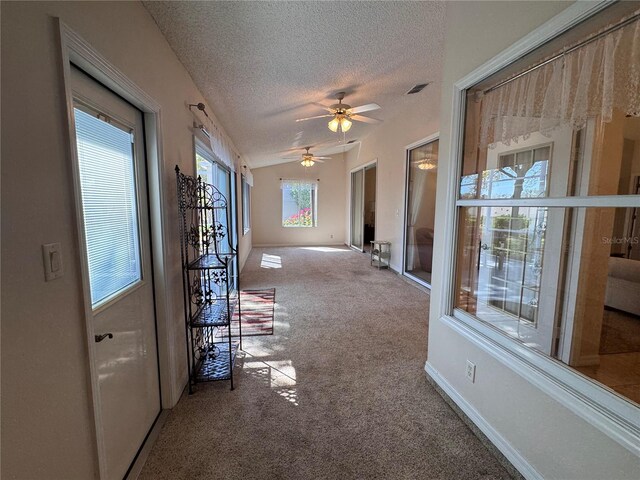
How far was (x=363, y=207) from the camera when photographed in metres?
7.75

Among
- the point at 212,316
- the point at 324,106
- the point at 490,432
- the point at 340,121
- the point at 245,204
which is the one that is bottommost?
the point at 490,432

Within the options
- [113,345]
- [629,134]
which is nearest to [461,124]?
[629,134]

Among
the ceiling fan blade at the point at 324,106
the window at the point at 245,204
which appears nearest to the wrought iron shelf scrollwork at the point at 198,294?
the ceiling fan blade at the point at 324,106

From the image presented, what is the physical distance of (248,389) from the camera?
211cm

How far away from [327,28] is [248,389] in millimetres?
2571

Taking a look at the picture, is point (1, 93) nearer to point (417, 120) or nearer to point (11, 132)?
point (11, 132)

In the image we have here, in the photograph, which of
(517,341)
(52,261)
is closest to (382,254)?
(517,341)

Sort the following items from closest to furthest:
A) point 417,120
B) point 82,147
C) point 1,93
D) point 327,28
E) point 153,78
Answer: point 1,93, point 82,147, point 153,78, point 327,28, point 417,120

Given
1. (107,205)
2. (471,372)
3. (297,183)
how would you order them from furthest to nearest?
(297,183)
(471,372)
(107,205)

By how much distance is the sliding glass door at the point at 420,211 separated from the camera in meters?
4.74

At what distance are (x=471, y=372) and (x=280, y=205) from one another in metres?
7.78

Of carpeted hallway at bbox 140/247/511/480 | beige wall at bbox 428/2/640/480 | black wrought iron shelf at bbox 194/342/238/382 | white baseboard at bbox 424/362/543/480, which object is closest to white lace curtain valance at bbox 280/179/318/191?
carpeted hallway at bbox 140/247/511/480

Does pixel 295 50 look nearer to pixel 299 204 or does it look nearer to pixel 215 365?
pixel 215 365

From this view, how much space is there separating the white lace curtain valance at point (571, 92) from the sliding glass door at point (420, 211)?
2.90 meters
